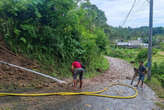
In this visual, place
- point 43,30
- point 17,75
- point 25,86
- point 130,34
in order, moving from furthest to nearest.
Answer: point 130,34 < point 43,30 < point 17,75 < point 25,86

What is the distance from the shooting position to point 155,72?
13578mm

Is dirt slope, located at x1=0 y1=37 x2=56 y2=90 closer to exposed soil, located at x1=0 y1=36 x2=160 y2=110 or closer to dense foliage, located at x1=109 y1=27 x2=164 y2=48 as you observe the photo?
exposed soil, located at x1=0 y1=36 x2=160 y2=110

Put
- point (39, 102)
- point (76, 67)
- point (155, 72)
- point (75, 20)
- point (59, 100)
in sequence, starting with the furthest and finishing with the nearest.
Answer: point (155, 72) < point (75, 20) < point (76, 67) < point (59, 100) < point (39, 102)

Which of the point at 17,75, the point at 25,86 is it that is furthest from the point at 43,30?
the point at 25,86

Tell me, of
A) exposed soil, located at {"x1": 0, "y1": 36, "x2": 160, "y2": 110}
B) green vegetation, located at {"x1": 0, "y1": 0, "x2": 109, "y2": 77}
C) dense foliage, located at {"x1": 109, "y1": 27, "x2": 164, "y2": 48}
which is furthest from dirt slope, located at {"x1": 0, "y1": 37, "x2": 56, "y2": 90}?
dense foliage, located at {"x1": 109, "y1": 27, "x2": 164, "y2": 48}

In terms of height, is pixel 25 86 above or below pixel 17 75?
below

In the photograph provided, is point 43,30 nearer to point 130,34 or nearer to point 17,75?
point 17,75

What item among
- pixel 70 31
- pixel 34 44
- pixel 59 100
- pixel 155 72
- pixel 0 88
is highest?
pixel 70 31

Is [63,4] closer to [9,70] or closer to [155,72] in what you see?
[9,70]

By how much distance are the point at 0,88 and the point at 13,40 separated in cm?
278

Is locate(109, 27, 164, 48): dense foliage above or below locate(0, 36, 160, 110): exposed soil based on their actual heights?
above

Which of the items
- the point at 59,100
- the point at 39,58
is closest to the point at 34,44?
the point at 39,58

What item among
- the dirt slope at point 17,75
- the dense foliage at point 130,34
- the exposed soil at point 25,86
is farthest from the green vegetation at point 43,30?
the dense foliage at point 130,34

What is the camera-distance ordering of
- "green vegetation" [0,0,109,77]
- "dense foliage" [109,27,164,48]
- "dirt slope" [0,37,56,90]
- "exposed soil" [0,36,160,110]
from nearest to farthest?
1. "exposed soil" [0,36,160,110]
2. "dirt slope" [0,37,56,90]
3. "green vegetation" [0,0,109,77]
4. "dense foliage" [109,27,164,48]
